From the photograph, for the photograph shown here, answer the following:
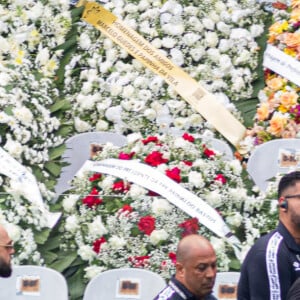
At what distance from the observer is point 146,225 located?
6727mm

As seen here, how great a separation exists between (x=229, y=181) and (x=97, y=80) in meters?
2.22

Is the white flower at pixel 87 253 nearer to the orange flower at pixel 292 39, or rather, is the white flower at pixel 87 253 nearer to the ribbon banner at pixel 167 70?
the ribbon banner at pixel 167 70

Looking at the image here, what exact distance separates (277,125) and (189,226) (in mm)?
1594

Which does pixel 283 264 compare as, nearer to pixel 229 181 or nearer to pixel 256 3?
pixel 229 181

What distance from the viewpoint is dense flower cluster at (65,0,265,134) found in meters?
8.74

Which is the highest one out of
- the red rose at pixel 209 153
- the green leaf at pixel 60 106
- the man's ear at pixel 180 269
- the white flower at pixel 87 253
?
the man's ear at pixel 180 269

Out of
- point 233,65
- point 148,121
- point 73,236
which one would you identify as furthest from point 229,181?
point 233,65

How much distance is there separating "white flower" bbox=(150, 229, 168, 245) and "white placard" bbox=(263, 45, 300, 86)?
222 centimetres

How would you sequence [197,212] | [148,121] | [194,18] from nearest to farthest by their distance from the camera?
1. [197,212]
2. [148,121]
3. [194,18]

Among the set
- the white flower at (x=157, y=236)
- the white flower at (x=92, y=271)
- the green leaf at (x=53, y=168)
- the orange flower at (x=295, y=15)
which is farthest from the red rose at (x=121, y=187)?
the orange flower at (x=295, y=15)

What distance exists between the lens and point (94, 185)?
24.1 ft

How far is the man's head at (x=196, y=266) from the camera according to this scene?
4.83 meters

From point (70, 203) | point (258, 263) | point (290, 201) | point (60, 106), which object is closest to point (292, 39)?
point (60, 106)

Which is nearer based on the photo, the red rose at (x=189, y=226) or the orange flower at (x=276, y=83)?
the red rose at (x=189, y=226)
